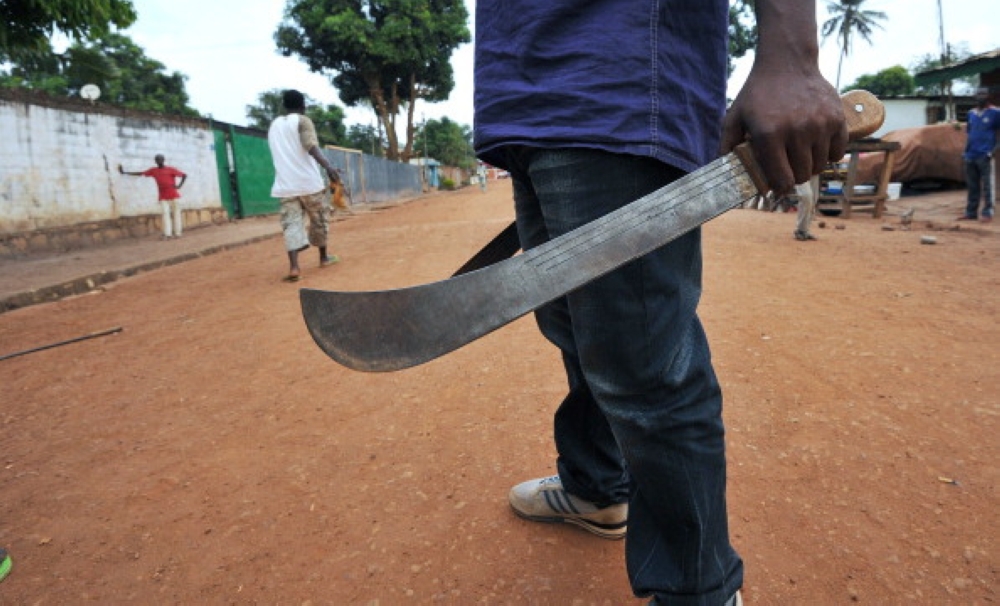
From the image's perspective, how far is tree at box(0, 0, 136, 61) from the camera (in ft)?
15.9

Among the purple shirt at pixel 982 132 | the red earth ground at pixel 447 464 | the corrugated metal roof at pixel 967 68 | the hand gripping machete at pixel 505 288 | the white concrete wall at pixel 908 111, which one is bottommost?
the red earth ground at pixel 447 464

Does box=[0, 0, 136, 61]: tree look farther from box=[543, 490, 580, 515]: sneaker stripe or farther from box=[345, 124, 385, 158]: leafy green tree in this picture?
box=[345, 124, 385, 158]: leafy green tree

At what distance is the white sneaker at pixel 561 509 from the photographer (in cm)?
143

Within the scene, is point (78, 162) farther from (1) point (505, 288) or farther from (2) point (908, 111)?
(2) point (908, 111)

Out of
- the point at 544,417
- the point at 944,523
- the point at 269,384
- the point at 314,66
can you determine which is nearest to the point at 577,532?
the point at 544,417

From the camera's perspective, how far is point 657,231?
784mm

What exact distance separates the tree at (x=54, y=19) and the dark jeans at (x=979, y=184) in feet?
33.8

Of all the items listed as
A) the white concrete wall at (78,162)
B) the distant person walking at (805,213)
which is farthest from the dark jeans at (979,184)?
the white concrete wall at (78,162)

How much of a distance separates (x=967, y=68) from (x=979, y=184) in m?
5.19

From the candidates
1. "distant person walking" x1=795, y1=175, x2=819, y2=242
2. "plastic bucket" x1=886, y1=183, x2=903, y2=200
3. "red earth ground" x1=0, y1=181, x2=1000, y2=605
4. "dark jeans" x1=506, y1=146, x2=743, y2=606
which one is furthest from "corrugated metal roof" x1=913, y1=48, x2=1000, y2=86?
"dark jeans" x1=506, y1=146, x2=743, y2=606

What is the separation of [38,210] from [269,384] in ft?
26.2

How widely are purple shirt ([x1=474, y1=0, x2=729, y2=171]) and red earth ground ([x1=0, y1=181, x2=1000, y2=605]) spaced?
97 cm

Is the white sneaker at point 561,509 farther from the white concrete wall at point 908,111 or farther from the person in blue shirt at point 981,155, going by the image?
the white concrete wall at point 908,111

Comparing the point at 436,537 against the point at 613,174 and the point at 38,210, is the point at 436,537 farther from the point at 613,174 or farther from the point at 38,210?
the point at 38,210
